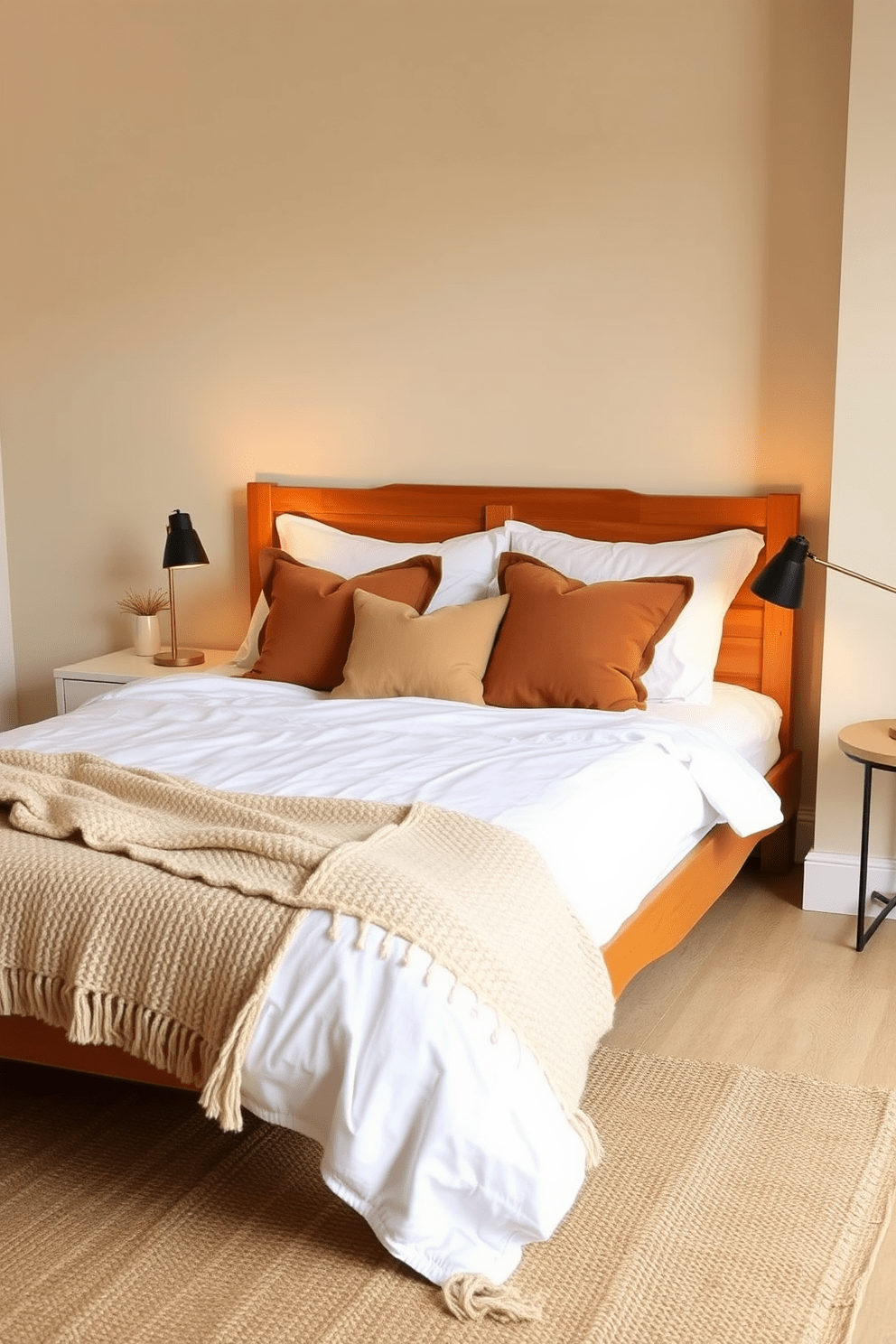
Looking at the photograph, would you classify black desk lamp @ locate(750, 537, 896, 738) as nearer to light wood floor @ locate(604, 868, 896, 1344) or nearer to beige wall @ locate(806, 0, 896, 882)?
beige wall @ locate(806, 0, 896, 882)

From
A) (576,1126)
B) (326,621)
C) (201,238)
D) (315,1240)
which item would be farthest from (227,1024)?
(201,238)

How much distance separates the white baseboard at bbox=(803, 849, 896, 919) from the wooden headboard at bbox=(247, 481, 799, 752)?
40 centimetres

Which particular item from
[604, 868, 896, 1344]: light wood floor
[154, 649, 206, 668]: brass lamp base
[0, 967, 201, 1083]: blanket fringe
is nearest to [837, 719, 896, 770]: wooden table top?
[604, 868, 896, 1344]: light wood floor

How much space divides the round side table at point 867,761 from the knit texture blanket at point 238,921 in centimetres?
123

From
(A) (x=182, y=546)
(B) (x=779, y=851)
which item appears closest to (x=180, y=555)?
(A) (x=182, y=546)

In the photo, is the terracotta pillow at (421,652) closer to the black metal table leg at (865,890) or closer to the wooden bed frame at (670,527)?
the wooden bed frame at (670,527)

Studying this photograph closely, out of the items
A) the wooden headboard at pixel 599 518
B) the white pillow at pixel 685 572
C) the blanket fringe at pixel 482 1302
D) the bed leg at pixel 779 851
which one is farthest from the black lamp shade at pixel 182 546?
the blanket fringe at pixel 482 1302

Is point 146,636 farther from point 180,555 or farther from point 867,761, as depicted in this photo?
point 867,761

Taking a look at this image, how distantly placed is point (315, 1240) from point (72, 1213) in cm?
41

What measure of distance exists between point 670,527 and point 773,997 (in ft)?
4.61

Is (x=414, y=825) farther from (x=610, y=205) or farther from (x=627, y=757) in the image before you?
(x=610, y=205)

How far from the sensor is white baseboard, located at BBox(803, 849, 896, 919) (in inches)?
140

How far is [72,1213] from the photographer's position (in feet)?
7.26

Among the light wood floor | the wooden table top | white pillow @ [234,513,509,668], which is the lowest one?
the light wood floor
